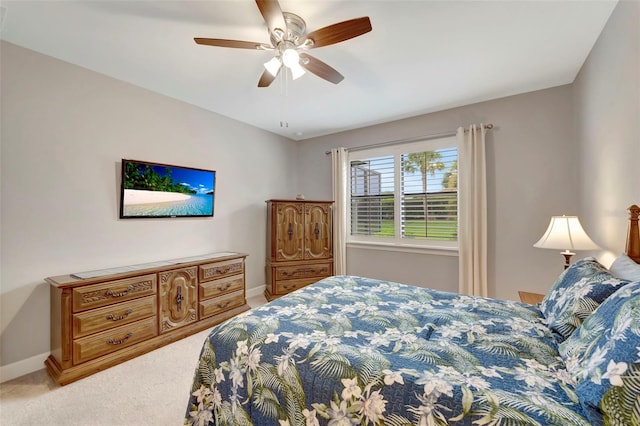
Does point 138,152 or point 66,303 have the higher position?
point 138,152

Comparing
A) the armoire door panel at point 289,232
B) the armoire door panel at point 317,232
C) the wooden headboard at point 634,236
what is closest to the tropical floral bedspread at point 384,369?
the wooden headboard at point 634,236

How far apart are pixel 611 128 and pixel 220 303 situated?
3944mm

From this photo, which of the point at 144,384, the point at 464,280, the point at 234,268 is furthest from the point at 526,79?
the point at 144,384

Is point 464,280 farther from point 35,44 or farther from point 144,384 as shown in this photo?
point 35,44

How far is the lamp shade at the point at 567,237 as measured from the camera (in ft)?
6.72

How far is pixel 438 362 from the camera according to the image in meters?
1.14

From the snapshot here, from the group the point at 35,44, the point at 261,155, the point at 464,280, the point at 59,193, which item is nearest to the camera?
A: the point at 35,44

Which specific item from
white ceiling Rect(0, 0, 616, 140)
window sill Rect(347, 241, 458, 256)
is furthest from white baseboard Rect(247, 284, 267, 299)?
white ceiling Rect(0, 0, 616, 140)

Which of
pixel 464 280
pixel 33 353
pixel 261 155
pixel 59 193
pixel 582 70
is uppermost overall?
pixel 582 70

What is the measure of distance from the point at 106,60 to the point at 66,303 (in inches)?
83.2

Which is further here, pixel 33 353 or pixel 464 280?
pixel 464 280

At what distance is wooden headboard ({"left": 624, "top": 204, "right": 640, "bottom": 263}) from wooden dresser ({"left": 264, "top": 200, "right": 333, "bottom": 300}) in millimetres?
3162

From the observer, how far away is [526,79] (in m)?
2.77

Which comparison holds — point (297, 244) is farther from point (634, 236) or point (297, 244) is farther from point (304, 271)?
point (634, 236)
